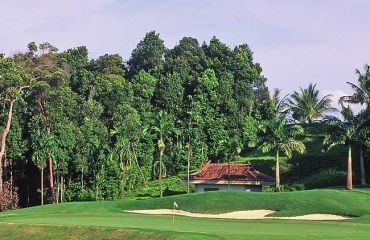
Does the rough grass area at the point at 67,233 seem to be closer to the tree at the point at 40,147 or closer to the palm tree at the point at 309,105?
Result: the tree at the point at 40,147

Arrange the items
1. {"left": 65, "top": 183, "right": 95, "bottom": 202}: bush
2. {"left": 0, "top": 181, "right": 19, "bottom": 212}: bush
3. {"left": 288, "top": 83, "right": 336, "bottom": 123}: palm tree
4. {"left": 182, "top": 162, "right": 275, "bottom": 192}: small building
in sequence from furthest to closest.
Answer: {"left": 288, "top": 83, "right": 336, "bottom": 123}: palm tree
{"left": 65, "top": 183, "right": 95, "bottom": 202}: bush
{"left": 0, "top": 181, "right": 19, "bottom": 212}: bush
{"left": 182, "top": 162, "right": 275, "bottom": 192}: small building

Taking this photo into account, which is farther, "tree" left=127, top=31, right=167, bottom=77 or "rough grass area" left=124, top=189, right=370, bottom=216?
"tree" left=127, top=31, right=167, bottom=77

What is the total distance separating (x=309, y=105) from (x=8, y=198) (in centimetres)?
5234

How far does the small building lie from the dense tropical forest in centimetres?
282

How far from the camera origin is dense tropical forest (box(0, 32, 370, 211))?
6284 centimetres

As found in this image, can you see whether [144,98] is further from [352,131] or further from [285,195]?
[285,195]

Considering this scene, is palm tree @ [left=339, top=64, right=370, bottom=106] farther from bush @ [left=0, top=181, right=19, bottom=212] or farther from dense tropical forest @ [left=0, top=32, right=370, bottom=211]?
bush @ [left=0, top=181, right=19, bottom=212]

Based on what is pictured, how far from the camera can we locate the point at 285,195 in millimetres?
42469

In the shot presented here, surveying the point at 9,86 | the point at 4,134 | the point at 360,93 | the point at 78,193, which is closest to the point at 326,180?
the point at 360,93

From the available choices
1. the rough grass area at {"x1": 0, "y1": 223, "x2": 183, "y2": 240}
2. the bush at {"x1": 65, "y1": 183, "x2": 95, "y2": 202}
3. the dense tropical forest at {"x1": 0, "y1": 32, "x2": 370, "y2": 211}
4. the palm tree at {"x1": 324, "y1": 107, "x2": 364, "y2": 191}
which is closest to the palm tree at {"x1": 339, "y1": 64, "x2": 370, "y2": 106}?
the dense tropical forest at {"x1": 0, "y1": 32, "x2": 370, "y2": 211}

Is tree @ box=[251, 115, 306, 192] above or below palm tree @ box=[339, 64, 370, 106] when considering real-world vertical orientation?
below

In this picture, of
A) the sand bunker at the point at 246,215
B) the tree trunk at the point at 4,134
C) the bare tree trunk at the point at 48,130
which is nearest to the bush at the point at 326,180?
the sand bunker at the point at 246,215

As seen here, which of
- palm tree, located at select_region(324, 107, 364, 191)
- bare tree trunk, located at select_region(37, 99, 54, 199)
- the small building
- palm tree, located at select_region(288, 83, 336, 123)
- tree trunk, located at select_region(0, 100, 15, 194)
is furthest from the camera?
palm tree, located at select_region(288, 83, 336, 123)

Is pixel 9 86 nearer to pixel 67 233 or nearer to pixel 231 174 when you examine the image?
pixel 231 174
